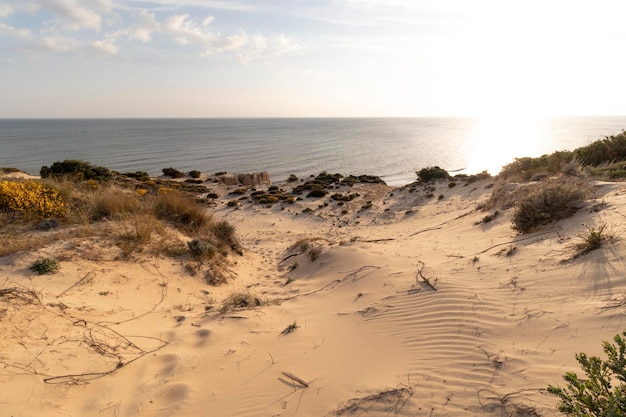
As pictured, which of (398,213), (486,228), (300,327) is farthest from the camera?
(398,213)

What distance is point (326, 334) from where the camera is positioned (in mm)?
4848

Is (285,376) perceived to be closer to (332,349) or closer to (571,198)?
(332,349)

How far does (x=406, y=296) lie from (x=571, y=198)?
16.2ft

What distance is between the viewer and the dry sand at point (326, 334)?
10.8 ft

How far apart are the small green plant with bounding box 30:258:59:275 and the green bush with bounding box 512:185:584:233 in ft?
29.8

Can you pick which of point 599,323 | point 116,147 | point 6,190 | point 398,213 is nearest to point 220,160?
point 116,147

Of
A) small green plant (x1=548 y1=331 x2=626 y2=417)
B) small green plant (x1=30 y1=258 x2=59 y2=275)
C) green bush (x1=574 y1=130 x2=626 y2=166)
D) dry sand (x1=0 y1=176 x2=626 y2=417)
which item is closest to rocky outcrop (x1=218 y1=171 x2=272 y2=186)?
green bush (x1=574 y1=130 x2=626 y2=166)

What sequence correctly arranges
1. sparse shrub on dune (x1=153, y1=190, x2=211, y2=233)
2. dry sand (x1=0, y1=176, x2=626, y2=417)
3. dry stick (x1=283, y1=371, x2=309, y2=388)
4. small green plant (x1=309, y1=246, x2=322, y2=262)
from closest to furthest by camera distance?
dry sand (x1=0, y1=176, x2=626, y2=417)
dry stick (x1=283, y1=371, x2=309, y2=388)
sparse shrub on dune (x1=153, y1=190, x2=211, y2=233)
small green plant (x1=309, y1=246, x2=322, y2=262)

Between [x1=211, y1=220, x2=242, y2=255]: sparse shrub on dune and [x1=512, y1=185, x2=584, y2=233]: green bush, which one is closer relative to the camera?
[x1=512, y1=185, x2=584, y2=233]: green bush

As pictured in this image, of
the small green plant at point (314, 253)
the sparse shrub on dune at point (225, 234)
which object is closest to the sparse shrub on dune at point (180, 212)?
the sparse shrub on dune at point (225, 234)

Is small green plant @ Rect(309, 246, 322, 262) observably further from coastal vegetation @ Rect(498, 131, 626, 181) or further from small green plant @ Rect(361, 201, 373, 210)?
small green plant @ Rect(361, 201, 373, 210)

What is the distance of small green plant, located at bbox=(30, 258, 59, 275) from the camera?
18.3 ft

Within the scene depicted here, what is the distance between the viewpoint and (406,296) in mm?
5504

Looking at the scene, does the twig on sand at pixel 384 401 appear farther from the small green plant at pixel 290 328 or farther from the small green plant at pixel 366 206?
the small green plant at pixel 366 206
